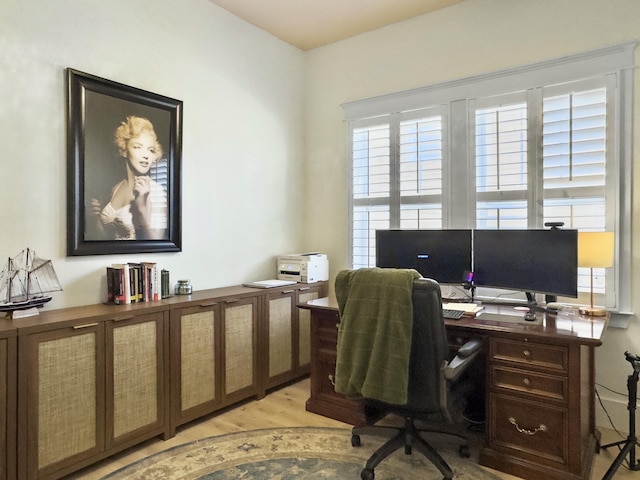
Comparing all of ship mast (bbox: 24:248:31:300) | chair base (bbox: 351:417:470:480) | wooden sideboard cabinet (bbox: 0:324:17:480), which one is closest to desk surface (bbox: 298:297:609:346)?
chair base (bbox: 351:417:470:480)

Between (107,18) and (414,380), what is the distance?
2.83 metres

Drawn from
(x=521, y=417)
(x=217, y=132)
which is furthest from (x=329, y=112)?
(x=521, y=417)

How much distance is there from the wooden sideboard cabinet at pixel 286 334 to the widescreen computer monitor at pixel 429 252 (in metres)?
0.81

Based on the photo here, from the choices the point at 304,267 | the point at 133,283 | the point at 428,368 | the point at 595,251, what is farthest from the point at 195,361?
the point at 595,251

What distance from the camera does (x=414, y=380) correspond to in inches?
81.6

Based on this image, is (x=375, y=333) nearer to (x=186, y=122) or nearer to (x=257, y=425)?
(x=257, y=425)

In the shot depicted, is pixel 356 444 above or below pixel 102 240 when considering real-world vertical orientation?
below

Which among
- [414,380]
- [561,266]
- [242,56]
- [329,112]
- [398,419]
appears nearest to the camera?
[414,380]

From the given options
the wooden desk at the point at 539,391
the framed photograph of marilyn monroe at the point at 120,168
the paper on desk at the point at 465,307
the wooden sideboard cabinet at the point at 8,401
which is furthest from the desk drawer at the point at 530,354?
the wooden sideboard cabinet at the point at 8,401

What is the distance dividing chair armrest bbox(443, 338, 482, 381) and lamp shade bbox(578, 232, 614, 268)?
33.4 inches

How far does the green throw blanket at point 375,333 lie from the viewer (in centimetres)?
202

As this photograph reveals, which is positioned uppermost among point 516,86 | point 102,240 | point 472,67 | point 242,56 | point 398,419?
point 242,56

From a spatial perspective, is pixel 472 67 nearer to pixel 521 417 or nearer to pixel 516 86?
pixel 516 86

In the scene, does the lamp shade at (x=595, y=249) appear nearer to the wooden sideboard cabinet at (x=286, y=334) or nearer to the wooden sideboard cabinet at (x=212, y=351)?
the wooden sideboard cabinet at (x=286, y=334)
